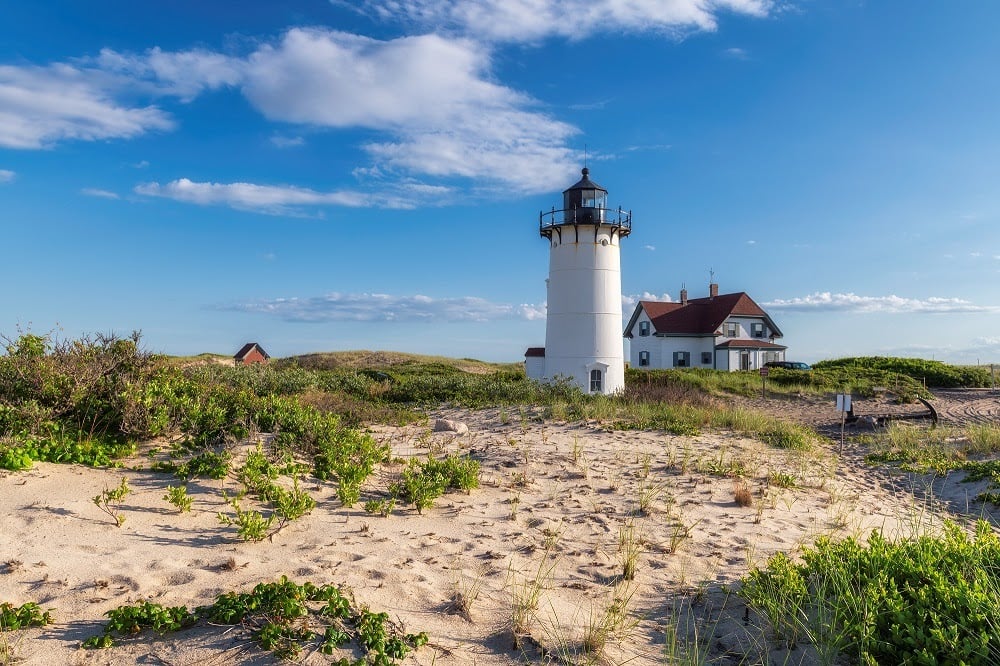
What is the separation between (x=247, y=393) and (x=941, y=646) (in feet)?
30.3

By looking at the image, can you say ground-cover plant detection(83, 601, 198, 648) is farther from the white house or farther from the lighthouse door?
the white house

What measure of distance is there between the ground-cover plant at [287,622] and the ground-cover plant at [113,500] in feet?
6.47

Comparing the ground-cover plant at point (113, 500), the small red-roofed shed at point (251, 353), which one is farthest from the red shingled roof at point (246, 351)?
the ground-cover plant at point (113, 500)

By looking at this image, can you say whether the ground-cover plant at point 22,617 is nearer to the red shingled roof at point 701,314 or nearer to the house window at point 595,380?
the house window at point 595,380

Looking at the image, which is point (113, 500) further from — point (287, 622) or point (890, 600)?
point (890, 600)

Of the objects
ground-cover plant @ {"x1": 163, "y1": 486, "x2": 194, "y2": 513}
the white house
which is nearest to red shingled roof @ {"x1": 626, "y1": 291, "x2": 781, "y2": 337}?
the white house

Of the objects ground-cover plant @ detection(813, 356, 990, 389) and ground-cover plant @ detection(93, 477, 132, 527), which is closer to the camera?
ground-cover plant @ detection(93, 477, 132, 527)

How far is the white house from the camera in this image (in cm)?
4328

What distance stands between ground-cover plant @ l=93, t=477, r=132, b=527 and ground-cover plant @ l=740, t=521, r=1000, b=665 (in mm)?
5952

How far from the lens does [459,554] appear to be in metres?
6.17

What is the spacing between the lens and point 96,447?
7773mm

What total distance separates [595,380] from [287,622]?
20502 millimetres

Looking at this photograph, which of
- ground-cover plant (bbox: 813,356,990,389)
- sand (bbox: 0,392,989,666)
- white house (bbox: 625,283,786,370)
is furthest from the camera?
white house (bbox: 625,283,786,370)

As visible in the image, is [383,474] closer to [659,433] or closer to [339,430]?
[339,430]
